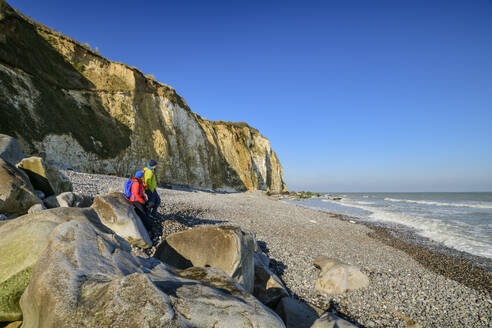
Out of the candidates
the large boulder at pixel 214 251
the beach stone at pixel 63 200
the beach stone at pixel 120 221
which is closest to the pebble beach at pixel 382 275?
the beach stone at pixel 120 221

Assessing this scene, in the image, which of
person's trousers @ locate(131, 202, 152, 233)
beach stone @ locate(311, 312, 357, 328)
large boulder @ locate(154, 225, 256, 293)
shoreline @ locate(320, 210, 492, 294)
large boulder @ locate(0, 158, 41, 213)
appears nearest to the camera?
beach stone @ locate(311, 312, 357, 328)

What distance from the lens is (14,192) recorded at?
5.14 meters

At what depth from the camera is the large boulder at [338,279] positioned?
5906mm

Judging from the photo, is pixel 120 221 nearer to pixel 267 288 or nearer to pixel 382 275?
pixel 267 288

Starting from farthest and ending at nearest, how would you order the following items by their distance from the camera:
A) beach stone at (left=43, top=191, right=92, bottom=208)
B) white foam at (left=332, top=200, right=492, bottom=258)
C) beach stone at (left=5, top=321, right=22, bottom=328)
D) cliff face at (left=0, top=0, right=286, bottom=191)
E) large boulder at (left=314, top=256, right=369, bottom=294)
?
cliff face at (left=0, top=0, right=286, bottom=191) < white foam at (left=332, top=200, right=492, bottom=258) < beach stone at (left=43, top=191, right=92, bottom=208) < large boulder at (left=314, top=256, right=369, bottom=294) < beach stone at (left=5, top=321, right=22, bottom=328)

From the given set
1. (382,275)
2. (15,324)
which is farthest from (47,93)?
(382,275)

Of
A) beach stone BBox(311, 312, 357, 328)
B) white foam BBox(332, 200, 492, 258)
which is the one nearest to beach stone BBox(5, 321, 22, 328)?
beach stone BBox(311, 312, 357, 328)

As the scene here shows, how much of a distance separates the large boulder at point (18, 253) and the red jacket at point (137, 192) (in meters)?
3.68

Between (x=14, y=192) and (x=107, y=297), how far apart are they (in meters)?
4.85

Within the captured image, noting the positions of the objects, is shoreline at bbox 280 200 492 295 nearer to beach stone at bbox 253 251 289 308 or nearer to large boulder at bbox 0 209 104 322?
beach stone at bbox 253 251 289 308

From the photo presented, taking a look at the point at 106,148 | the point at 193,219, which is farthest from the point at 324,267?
the point at 106,148

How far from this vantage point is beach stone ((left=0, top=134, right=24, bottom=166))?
7.52m

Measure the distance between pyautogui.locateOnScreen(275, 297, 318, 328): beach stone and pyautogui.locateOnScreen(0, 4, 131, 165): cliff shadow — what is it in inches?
794

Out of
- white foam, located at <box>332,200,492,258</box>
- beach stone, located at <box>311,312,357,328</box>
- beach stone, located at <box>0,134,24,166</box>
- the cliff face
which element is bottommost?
white foam, located at <box>332,200,492,258</box>
